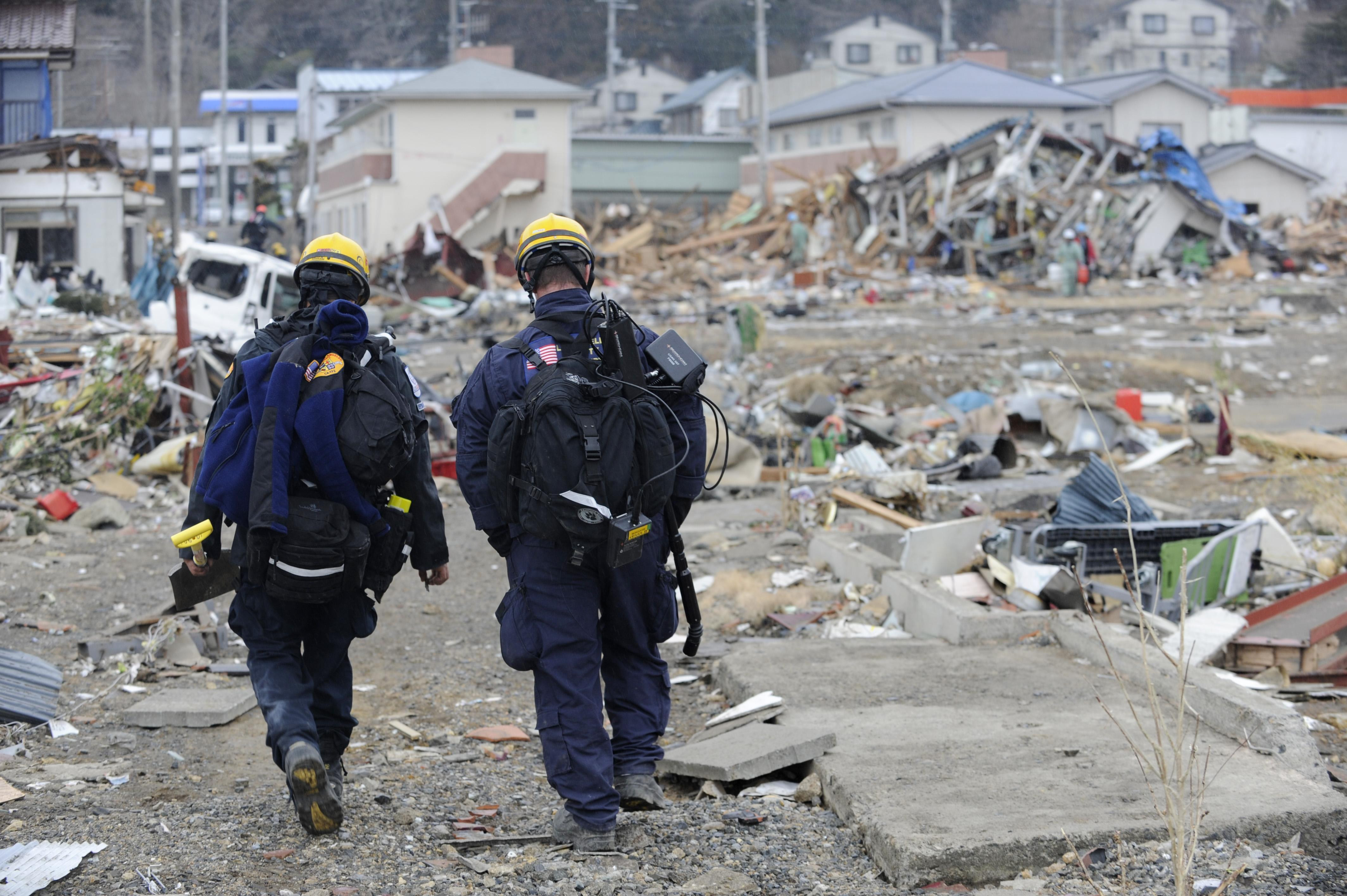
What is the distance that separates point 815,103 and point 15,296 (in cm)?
3074

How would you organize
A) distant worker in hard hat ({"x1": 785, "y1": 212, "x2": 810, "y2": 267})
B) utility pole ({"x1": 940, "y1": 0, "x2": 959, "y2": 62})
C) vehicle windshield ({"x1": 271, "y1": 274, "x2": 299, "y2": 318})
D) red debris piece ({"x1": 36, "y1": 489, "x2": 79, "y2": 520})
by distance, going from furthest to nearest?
utility pole ({"x1": 940, "y1": 0, "x2": 959, "y2": 62})
distant worker in hard hat ({"x1": 785, "y1": 212, "x2": 810, "y2": 267})
vehicle windshield ({"x1": 271, "y1": 274, "x2": 299, "y2": 318})
red debris piece ({"x1": 36, "y1": 489, "x2": 79, "y2": 520})

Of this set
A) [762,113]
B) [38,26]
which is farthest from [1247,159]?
[38,26]

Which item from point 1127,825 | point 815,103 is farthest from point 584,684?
point 815,103

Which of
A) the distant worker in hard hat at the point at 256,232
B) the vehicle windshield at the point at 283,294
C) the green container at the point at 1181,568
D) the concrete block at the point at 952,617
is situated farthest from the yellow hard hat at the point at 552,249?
the distant worker in hard hat at the point at 256,232

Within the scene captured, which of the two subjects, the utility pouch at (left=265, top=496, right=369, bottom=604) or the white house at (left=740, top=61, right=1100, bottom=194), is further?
the white house at (left=740, top=61, right=1100, bottom=194)

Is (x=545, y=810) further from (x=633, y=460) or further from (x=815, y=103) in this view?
(x=815, y=103)

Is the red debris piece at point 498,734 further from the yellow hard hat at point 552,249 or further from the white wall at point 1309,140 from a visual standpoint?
the white wall at point 1309,140

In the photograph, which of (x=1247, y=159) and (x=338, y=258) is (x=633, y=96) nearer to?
(x=1247, y=159)

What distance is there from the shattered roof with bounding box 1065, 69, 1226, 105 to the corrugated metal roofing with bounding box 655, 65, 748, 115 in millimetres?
17785

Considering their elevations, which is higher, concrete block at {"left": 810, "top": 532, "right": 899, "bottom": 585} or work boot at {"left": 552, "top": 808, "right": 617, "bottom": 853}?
concrete block at {"left": 810, "top": 532, "right": 899, "bottom": 585}

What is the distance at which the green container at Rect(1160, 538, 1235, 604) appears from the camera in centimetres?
620

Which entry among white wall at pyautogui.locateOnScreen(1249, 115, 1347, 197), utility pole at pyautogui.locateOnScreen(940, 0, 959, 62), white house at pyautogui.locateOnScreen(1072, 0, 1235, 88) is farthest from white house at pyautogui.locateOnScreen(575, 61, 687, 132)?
white wall at pyautogui.locateOnScreen(1249, 115, 1347, 197)

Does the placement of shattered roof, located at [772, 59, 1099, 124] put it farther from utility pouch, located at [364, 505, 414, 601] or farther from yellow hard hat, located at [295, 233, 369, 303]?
utility pouch, located at [364, 505, 414, 601]

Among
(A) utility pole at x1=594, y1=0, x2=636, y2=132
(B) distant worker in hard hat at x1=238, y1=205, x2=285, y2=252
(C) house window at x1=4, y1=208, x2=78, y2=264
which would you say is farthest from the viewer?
(A) utility pole at x1=594, y1=0, x2=636, y2=132
